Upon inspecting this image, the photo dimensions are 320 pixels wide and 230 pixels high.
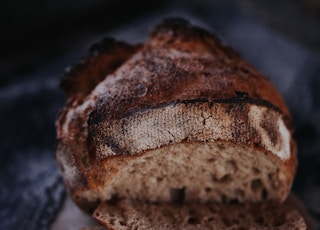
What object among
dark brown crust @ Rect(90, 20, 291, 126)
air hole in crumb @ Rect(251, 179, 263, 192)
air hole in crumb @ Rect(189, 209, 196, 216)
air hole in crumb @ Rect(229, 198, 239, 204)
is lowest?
air hole in crumb @ Rect(189, 209, 196, 216)

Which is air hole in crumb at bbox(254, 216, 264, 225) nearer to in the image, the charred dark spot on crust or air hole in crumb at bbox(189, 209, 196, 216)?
air hole in crumb at bbox(189, 209, 196, 216)

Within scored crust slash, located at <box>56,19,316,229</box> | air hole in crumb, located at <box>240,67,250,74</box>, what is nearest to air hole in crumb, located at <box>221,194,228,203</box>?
scored crust slash, located at <box>56,19,316,229</box>

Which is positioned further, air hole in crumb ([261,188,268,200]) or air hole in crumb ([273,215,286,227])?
air hole in crumb ([261,188,268,200])

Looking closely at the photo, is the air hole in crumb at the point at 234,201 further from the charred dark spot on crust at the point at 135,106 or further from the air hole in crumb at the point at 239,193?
the charred dark spot on crust at the point at 135,106

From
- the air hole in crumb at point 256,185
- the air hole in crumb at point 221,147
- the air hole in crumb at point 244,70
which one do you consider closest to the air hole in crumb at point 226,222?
the air hole in crumb at point 256,185

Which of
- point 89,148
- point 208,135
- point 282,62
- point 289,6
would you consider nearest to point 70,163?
point 89,148

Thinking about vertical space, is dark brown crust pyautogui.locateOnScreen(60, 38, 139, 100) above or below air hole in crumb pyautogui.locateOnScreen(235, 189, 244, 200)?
above
